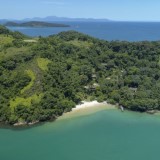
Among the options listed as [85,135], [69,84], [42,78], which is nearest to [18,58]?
[42,78]

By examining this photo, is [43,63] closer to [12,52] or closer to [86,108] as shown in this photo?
[12,52]

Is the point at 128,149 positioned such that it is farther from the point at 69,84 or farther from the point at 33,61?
the point at 33,61

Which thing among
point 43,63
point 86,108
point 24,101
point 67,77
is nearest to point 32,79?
point 24,101

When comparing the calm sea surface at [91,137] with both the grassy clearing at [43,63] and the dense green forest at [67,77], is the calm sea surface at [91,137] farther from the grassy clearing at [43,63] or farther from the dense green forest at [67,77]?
the grassy clearing at [43,63]

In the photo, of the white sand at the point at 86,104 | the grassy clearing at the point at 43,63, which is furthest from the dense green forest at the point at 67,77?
the white sand at the point at 86,104

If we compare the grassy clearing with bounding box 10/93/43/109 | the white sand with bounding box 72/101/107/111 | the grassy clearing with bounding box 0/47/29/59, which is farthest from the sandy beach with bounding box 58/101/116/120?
the grassy clearing with bounding box 0/47/29/59

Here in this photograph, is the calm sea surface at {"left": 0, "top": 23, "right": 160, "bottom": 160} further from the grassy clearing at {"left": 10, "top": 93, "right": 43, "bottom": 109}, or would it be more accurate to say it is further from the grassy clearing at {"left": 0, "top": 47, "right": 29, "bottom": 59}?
the grassy clearing at {"left": 0, "top": 47, "right": 29, "bottom": 59}
